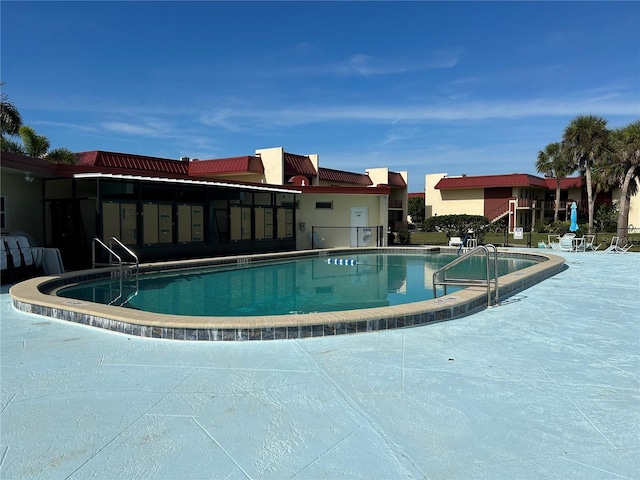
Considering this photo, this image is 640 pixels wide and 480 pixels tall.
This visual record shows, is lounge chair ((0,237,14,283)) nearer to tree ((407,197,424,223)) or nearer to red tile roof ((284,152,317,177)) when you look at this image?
red tile roof ((284,152,317,177))

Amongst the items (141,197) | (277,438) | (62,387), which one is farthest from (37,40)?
(277,438)

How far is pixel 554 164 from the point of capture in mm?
40469

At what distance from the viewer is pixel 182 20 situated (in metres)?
12.6

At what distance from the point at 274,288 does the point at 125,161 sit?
18.0 meters

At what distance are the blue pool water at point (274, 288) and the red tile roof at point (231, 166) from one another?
12.3m

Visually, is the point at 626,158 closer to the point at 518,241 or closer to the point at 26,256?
the point at 518,241

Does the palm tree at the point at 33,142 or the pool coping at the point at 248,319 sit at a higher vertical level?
the palm tree at the point at 33,142

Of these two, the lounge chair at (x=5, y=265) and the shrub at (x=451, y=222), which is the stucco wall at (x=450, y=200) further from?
the lounge chair at (x=5, y=265)

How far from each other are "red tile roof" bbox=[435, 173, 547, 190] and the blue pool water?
26.7 metres

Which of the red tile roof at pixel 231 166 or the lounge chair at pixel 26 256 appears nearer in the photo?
the lounge chair at pixel 26 256

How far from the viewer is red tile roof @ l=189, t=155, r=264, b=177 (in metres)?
27.8

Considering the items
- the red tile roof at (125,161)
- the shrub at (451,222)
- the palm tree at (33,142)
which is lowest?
the shrub at (451,222)

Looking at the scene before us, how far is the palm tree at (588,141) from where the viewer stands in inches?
1289

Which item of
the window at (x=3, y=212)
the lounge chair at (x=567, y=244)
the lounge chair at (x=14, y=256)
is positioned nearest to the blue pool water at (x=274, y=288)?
the lounge chair at (x=14, y=256)
